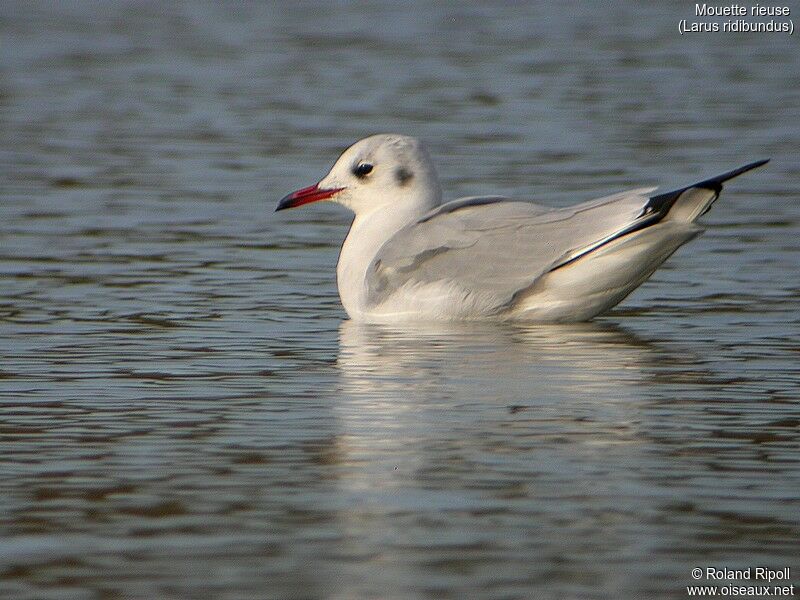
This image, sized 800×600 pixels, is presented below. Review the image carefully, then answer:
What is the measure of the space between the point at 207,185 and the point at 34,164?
6.13ft

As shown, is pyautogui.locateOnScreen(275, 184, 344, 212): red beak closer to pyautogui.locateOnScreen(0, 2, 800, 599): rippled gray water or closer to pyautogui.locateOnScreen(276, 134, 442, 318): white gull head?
pyautogui.locateOnScreen(276, 134, 442, 318): white gull head

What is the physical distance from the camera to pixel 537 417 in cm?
747

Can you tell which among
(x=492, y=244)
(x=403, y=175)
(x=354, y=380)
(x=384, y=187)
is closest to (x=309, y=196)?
(x=384, y=187)

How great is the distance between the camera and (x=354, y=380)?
27.6 feet

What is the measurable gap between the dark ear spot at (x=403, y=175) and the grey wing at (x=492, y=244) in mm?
601

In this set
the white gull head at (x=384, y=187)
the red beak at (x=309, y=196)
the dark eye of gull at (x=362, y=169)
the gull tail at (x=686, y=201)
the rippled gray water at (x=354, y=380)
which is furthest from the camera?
the red beak at (x=309, y=196)

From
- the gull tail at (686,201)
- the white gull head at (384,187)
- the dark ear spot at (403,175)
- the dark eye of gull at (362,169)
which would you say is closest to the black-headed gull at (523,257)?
the gull tail at (686,201)

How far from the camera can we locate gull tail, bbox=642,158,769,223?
9.66 m

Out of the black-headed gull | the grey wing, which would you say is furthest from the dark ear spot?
the grey wing

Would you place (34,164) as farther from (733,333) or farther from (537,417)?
(537,417)

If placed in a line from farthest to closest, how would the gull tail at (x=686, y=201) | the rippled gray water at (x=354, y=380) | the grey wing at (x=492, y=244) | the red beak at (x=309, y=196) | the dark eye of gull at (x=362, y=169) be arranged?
the red beak at (x=309, y=196) < the dark eye of gull at (x=362, y=169) < the grey wing at (x=492, y=244) < the gull tail at (x=686, y=201) < the rippled gray water at (x=354, y=380)

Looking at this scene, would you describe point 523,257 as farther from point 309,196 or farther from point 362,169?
point 309,196

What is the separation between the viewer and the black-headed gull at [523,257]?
383 inches

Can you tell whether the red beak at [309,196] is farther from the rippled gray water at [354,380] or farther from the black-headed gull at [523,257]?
the black-headed gull at [523,257]
